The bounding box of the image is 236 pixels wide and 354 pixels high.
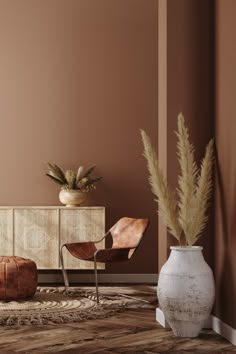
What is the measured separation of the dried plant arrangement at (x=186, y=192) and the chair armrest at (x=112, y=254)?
1585 millimetres

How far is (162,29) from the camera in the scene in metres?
4.91

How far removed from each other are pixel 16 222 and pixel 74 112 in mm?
1442

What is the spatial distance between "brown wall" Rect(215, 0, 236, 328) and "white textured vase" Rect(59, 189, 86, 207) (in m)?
2.98

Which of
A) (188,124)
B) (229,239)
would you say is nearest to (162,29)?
(188,124)

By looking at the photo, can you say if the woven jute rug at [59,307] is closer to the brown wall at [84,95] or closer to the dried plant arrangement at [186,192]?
the dried plant arrangement at [186,192]

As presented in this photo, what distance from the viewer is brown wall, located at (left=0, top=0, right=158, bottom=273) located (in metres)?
7.71

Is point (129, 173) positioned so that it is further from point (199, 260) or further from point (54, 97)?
point (199, 260)

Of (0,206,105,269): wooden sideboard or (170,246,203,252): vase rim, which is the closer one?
(170,246,203,252): vase rim

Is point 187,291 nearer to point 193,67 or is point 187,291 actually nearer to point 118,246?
point 193,67

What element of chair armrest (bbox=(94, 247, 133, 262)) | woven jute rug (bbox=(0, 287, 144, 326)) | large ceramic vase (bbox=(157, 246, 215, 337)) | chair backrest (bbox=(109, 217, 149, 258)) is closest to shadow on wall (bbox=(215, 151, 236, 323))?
large ceramic vase (bbox=(157, 246, 215, 337))

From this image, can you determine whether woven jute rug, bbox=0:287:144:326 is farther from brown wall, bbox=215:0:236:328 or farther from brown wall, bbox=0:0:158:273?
brown wall, bbox=0:0:158:273

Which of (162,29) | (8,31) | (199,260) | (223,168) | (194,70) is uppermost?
(8,31)

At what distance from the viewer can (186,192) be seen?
4.37 m

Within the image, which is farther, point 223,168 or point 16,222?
point 16,222
